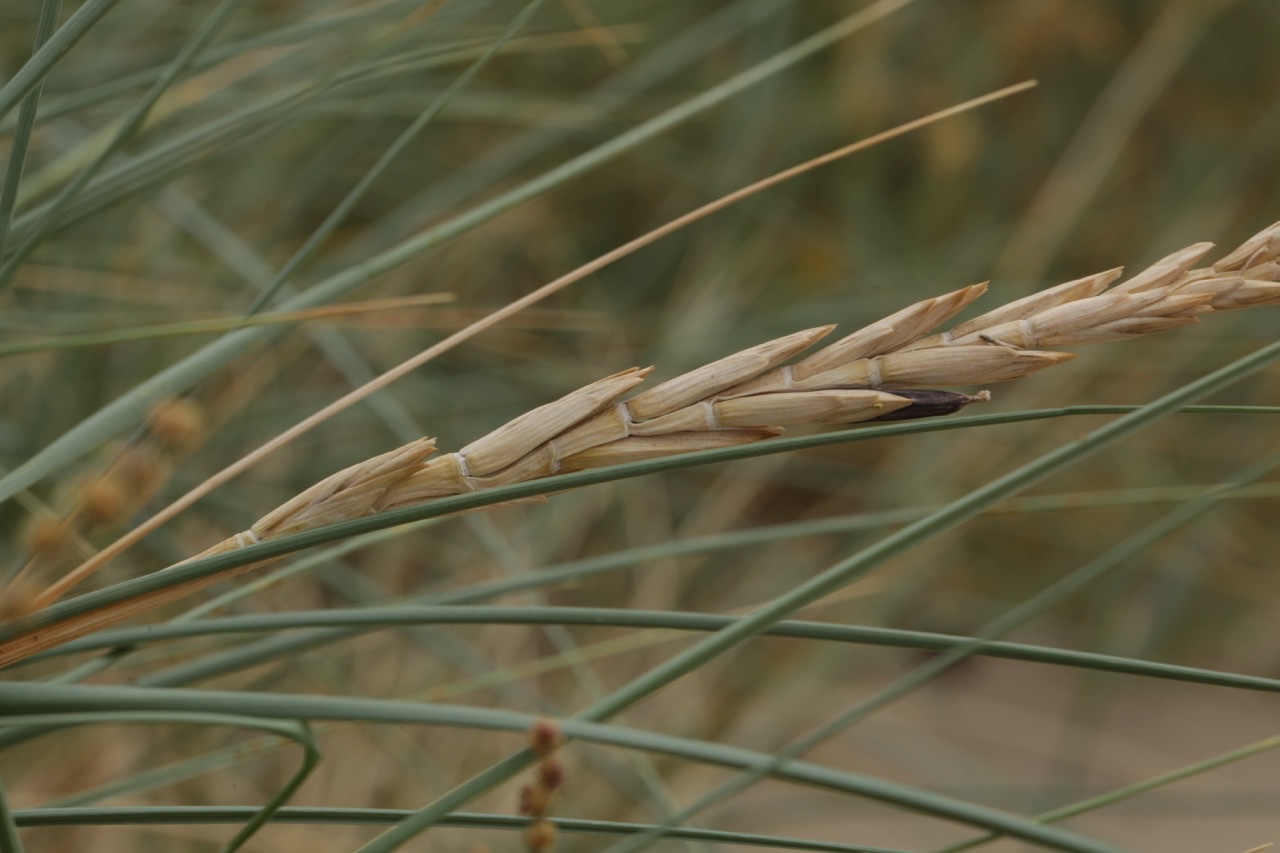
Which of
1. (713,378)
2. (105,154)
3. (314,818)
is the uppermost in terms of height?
(105,154)

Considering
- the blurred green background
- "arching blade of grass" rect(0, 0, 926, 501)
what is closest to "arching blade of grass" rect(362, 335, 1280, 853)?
"arching blade of grass" rect(0, 0, 926, 501)

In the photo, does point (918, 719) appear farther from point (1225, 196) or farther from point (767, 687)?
point (1225, 196)

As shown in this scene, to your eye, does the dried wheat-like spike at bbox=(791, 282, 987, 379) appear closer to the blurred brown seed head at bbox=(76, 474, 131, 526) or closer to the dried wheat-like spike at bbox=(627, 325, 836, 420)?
the dried wheat-like spike at bbox=(627, 325, 836, 420)

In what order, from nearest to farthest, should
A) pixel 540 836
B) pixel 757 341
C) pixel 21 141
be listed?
pixel 540 836 < pixel 21 141 < pixel 757 341

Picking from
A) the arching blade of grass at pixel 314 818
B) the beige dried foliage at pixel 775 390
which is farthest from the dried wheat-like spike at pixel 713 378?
the arching blade of grass at pixel 314 818

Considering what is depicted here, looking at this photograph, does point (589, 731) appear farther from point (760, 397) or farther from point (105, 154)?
point (105, 154)

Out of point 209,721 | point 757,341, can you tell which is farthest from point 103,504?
point 757,341

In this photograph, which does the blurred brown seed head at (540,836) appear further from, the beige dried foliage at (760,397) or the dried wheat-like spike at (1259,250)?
the dried wheat-like spike at (1259,250)
